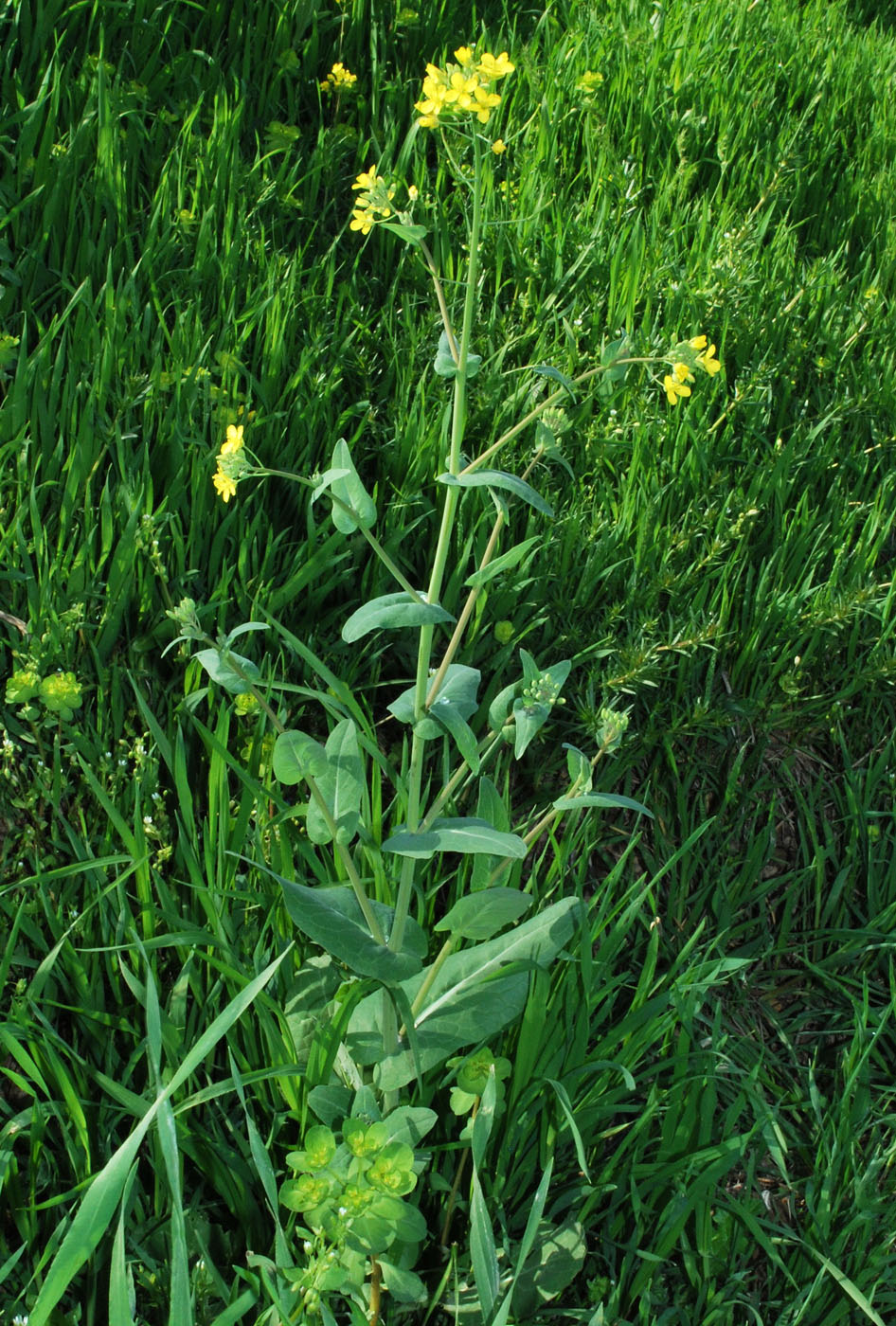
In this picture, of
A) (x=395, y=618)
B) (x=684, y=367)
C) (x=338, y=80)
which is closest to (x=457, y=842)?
(x=395, y=618)

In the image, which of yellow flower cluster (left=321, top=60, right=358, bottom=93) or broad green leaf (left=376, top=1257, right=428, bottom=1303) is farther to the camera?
yellow flower cluster (left=321, top=60, right=358, bottom=93)

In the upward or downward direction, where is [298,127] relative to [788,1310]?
upward

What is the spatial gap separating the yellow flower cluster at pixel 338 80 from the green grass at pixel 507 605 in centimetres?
7

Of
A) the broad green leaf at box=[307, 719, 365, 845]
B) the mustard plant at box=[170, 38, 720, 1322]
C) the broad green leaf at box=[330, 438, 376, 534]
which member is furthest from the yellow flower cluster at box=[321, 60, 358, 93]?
the broad green leaf at box=[307, 719, 365, 845]

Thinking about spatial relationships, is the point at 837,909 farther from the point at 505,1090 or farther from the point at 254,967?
the point at 254,967

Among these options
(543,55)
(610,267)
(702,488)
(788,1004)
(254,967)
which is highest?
(543,55)

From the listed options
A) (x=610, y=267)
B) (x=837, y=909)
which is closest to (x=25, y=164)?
(x=610, y=267)

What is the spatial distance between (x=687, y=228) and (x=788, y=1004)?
1899mm

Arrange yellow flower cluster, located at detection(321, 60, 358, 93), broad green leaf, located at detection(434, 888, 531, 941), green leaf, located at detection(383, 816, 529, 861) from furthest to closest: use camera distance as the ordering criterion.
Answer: yellow flower cluster, located at detection(321, 60, 358, 93)
broad green leaf, located at detection(434, 888, 531, 941)
green leaf, located at detection(383, 816, 529, 861)

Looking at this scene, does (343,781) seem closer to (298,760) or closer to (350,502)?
(298,760)

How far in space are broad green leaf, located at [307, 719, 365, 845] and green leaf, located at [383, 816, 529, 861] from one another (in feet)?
0.35

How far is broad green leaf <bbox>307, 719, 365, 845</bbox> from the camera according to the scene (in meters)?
1.30

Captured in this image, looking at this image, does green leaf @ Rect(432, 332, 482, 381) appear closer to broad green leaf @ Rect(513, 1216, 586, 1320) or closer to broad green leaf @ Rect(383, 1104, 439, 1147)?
broad green leaf @ Rect(383, 1104, 439, 1147)

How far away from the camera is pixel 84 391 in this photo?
77.7 inches
